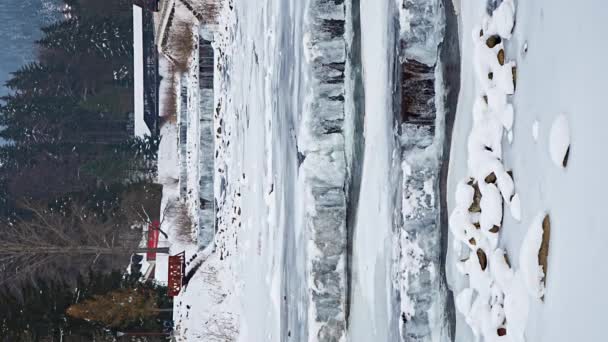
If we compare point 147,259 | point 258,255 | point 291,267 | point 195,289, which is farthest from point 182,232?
point 291,267

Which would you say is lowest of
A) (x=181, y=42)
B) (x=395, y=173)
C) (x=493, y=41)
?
(x=395, y=173)

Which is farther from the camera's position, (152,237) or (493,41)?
(152,237)

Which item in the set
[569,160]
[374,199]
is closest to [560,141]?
[569,160]

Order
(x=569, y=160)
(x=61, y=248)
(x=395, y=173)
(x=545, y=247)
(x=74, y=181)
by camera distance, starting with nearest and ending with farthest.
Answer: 1. (x=569, y=160)
2. (x=545, y=247)
3. (x=395, y=173)
4. (x=61, y=248)
5. (x=74, y=181)

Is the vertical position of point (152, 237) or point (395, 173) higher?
point (395, 173)

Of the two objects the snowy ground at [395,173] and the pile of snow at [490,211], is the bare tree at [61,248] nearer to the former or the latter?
the snowy ground at [395,173]

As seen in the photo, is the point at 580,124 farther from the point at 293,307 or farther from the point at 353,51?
the point at 293,307

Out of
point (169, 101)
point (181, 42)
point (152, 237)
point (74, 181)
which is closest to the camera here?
point (181, 42)

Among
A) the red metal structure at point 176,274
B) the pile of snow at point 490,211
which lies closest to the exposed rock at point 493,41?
the pile of snow at point 490,211

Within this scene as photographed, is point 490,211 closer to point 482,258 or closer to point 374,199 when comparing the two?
point 482,258
